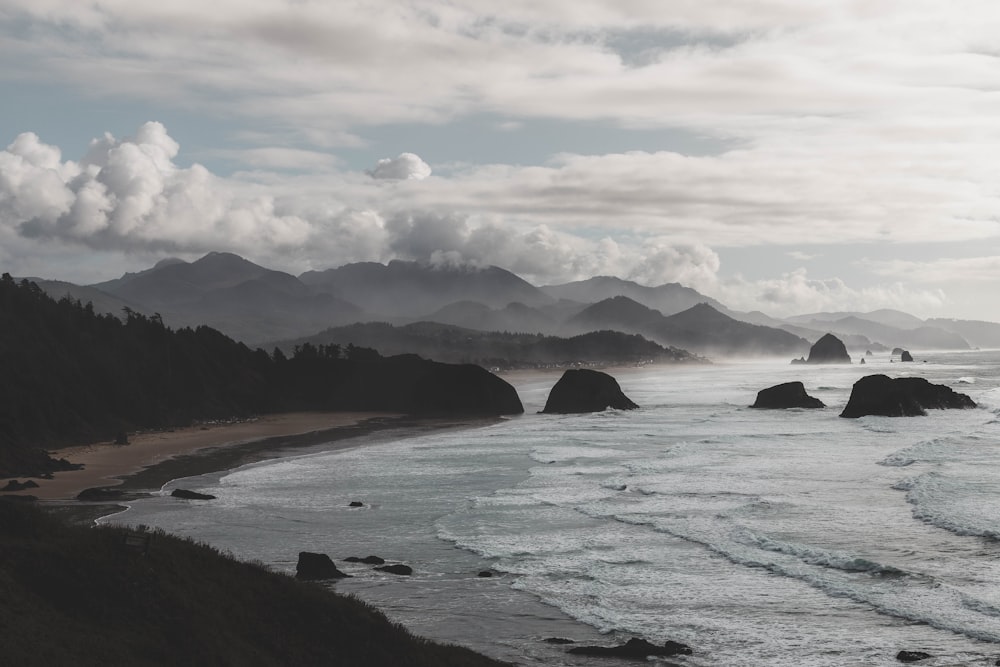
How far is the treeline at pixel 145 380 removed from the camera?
194 feet

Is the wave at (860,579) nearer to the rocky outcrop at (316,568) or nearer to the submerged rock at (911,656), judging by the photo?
the submerged rock at (911,656)

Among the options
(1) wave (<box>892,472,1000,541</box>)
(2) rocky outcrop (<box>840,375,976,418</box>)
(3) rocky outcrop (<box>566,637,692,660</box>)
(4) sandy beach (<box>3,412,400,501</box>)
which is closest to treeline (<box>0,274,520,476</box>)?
(4) sandy beach (<box>3,412,400,501</box>)

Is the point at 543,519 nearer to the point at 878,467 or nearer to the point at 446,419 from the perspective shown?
the point at 878,467

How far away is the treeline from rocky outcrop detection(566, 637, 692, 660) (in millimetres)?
34642

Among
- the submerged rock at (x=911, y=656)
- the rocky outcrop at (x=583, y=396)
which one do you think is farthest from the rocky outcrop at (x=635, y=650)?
the rocky outcrop at (x=583, y=396)

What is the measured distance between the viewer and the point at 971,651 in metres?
17.9

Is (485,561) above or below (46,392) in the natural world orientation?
below

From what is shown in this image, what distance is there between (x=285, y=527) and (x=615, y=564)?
→ 1152 cm

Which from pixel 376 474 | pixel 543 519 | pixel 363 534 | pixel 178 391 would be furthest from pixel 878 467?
pixel 178 391

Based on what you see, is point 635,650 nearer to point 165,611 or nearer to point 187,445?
point 165,611

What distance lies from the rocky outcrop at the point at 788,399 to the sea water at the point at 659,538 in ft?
107

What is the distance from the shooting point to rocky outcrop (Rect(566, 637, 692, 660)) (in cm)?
1788

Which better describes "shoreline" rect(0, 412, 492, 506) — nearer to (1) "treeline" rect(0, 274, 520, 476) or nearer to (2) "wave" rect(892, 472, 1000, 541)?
(1) "treeline" rect(0, 274, 520, 476)

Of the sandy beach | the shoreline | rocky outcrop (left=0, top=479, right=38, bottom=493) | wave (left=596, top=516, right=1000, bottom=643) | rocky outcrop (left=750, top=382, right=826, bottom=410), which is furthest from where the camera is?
rocky outcrop (left=750, top=382, right=826, bottom=410)
